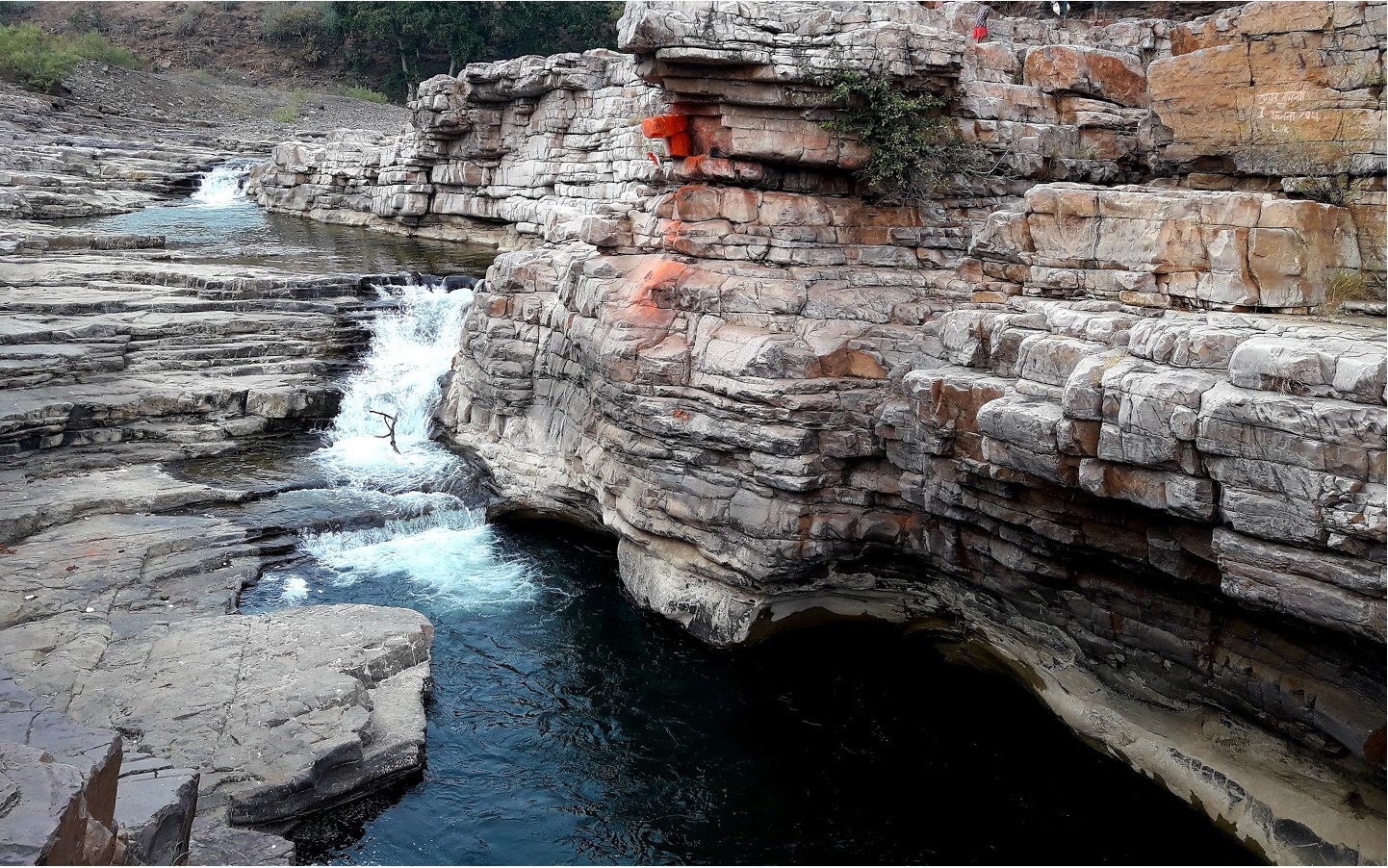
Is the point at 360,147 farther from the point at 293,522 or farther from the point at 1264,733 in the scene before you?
the point at 1264,733

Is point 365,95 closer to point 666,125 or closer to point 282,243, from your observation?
point 282,243

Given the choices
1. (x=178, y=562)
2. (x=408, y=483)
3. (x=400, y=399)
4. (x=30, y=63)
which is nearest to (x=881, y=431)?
(x=408, y=483)

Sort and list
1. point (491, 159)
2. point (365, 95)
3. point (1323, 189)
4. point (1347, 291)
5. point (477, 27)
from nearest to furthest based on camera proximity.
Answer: point (1347, 291) → point (1323, 189) → point (491, 159) → point (477, 27) → point (365, 95)

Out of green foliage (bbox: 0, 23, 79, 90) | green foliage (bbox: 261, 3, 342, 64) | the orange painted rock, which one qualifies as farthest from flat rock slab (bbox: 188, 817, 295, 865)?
green foliage (bbox: 261, 3, 342, 64)

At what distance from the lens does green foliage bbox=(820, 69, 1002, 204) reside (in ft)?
44.8

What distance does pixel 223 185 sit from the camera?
3644 centimetres

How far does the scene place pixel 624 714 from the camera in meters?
12.1

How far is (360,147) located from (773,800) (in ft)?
99.7

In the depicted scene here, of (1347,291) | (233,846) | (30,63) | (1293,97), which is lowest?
(233,846)

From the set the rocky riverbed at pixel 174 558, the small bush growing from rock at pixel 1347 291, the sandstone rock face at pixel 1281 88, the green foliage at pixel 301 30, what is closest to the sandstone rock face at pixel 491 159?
the rocky riverbed at pixel 174 558

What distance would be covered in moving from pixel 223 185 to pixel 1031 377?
109ft

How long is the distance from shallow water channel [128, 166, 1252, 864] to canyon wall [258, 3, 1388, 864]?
1.70 ft

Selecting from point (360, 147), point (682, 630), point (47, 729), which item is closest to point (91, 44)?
point (360, 147)

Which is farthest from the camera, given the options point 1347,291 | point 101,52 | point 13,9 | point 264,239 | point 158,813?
point 13,9
